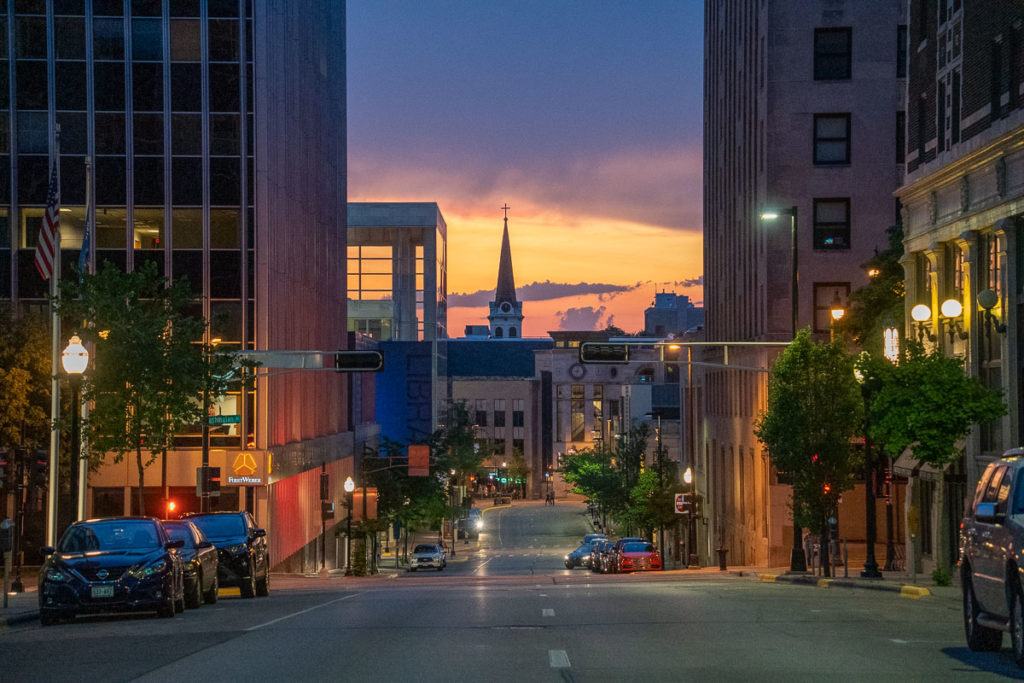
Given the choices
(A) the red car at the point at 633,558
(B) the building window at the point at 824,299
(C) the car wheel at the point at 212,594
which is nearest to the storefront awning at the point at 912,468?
(C) the car wheel at the point at 212,594

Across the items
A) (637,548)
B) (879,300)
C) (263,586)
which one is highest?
(879,300)

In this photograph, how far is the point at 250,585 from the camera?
Answer: 33.4 meters

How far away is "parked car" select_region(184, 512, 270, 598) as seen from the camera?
1282 inches

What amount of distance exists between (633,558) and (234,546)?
104 ft

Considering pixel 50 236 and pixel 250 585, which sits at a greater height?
pixel 50 236

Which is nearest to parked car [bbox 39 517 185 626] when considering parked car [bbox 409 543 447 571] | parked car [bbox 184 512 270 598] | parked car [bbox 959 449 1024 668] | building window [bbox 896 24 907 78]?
parked car [bbox 184 512 270 598]

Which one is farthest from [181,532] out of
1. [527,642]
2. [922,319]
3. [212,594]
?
[922,319]

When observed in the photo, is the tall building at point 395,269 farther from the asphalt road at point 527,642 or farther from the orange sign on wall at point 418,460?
the asphalt road at point 527,642

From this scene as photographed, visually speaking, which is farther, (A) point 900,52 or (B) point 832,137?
(B) point 832,137

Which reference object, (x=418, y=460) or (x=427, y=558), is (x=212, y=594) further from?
(x=427, y=558)

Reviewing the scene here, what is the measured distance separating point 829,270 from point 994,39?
1092 inches

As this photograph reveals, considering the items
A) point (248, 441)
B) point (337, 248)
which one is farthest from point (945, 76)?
point (337, 248)

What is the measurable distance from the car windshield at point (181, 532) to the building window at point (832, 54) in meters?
41.6

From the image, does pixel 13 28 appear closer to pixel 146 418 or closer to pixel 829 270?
pixel 146 418
